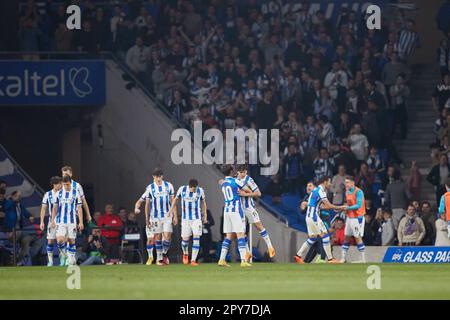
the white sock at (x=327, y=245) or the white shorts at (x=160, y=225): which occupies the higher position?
the white shorts at (x=160, y=225)

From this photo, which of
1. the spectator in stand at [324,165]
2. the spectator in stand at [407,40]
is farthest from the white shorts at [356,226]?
the spectator in stand at [407,40]

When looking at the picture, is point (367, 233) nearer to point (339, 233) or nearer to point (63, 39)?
point (339, 233)

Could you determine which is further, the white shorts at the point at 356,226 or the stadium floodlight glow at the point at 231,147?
the stadium floodlight glow at the point at 231,147

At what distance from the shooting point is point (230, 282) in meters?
22.0

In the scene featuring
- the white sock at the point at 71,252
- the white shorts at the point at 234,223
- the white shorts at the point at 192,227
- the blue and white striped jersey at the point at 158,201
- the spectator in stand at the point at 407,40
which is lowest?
the white sock at the point at 71,252

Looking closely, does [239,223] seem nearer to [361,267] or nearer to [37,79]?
[361,267]

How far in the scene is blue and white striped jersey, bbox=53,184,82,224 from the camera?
1093 inches

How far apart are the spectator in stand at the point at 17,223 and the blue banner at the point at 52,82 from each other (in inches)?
182

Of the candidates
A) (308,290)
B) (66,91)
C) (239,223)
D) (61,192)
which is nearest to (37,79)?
(66,91)

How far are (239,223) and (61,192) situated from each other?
4.01 m

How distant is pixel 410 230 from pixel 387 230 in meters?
0.68

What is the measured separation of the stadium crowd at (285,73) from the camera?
109ft

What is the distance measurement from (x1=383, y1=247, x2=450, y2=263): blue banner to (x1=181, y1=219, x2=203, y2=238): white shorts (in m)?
4.49

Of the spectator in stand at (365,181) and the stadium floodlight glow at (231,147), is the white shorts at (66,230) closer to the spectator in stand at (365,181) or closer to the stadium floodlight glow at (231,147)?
the stadium floodlight glow at (231,147)
